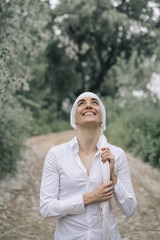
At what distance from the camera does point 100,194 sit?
216 cm

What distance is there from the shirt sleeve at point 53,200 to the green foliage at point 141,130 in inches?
228

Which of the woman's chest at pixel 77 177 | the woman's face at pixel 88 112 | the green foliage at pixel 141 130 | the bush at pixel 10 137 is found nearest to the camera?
the woman's chest at pixel 77 177

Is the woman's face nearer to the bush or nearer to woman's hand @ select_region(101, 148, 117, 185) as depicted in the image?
woman's hand @ select_region(101, 148, 117, 185)

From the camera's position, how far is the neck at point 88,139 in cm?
250

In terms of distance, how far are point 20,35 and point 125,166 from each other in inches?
188

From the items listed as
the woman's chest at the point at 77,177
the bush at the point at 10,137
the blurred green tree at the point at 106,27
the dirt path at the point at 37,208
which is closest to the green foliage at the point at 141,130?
the dirt path at the point at 37,208

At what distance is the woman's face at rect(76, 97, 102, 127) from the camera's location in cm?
244

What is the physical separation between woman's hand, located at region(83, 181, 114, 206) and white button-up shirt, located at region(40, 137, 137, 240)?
59 mm

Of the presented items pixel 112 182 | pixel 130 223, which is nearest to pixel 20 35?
pixel 130 223

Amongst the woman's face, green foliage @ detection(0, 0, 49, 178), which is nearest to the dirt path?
green foliage @ detection(0, 0, 49, 178)

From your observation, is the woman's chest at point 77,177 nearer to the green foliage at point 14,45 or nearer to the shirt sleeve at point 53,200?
the shirt sleeve at point 53,200

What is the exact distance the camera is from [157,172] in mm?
7430

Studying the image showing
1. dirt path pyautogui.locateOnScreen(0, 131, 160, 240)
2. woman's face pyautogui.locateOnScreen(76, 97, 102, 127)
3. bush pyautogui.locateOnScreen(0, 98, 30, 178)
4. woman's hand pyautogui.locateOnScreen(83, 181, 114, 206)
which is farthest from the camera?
bush pyautogui.locateOnScreen(0, 98, 30, 178)

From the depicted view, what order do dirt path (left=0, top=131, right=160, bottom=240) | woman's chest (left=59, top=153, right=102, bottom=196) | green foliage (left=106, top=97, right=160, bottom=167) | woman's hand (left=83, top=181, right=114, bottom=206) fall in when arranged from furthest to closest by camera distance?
green foliage (left=106, top=97, right=160, bottom=167)
dirt path (left=0, top=131, right=160, bottom=240)
woman's chest (left=59, top=153, right=102, bottom=196)
woman's hand (left=83, top=181, right=114, bottom=206)
